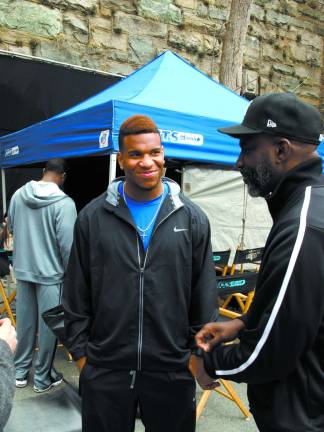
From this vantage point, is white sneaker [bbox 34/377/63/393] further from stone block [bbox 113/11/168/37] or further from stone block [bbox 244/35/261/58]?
stone block [bbox 244/35/261/58]

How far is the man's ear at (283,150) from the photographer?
4.55ft

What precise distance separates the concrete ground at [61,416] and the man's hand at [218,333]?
980 mm

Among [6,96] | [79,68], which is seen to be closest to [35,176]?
[6,96]

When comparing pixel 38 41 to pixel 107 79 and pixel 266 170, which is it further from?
pixel 266 170

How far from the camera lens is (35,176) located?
301 inches

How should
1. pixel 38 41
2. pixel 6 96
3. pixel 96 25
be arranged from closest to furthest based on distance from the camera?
1. pixel 6 96
2. pixel 38 41
3. pixel 96 25

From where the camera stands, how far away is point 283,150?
1.40 m

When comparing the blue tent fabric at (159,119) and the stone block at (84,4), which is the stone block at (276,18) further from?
the blue tent fabric at (159,119)

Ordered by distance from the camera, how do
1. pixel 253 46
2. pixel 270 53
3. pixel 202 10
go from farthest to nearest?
pixel 270 53
pixel 253 46
pixel 202 10

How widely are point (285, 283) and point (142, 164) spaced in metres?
1.02

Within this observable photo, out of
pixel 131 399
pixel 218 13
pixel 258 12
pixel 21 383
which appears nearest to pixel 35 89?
pixel 218 13

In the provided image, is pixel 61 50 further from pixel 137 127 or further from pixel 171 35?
pixel 137 127

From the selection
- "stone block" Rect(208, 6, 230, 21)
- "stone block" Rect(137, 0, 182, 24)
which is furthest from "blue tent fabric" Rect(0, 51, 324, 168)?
"stone block" Rect(208, 6, 230, 21)

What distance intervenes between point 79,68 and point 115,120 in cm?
548
